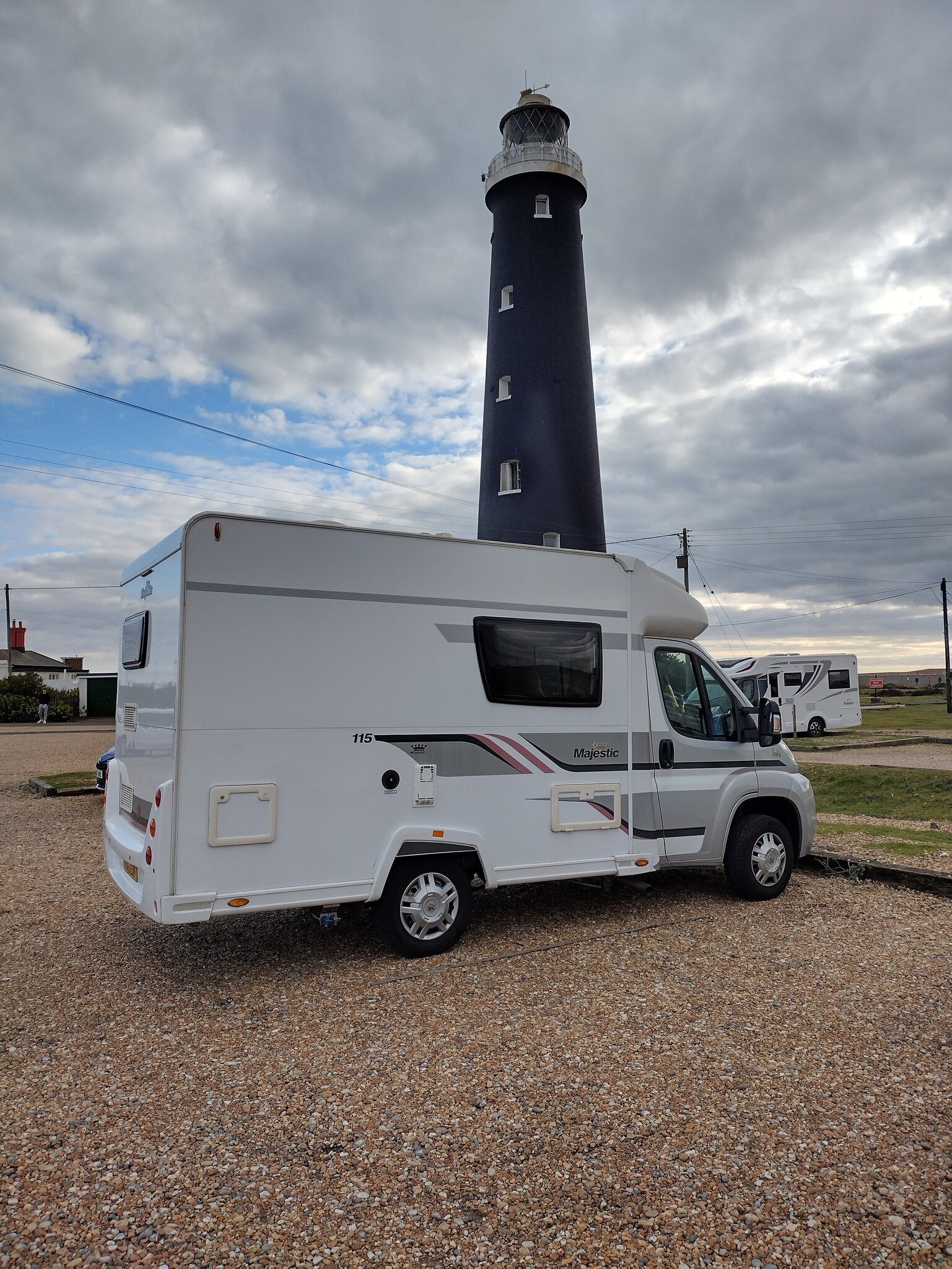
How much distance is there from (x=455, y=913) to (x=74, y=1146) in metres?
2.90

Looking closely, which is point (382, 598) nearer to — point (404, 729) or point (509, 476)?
point (404, 729)

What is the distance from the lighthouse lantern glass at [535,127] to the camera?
23.7 m

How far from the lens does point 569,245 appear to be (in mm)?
22906

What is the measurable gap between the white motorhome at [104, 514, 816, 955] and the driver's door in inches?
0.8

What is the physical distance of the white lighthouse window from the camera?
22.0 meters

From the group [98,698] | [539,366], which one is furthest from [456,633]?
[98,698]

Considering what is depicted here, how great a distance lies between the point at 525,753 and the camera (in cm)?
625

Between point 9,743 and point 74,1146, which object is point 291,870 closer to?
point 74,1146

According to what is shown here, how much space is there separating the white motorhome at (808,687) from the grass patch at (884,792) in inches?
502

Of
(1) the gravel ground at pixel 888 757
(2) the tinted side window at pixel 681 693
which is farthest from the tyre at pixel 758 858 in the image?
(1) the gravel ground at pixel 888 757

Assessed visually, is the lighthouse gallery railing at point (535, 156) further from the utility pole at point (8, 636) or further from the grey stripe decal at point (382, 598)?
the utility pole at point (8, 636)

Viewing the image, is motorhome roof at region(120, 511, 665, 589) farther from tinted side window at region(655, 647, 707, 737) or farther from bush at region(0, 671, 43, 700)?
bush at region(0, 671, 43, 700)

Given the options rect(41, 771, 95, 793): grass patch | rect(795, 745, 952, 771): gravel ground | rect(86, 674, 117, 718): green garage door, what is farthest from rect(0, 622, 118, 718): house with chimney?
rect(795, 745, 952, 771): gravel ground

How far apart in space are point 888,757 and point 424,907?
18.1 metres
